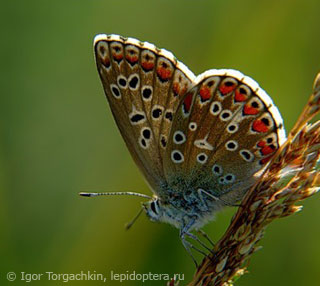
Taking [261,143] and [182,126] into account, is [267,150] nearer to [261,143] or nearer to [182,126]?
[261,143]

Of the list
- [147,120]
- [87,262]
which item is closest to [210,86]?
[147,120]

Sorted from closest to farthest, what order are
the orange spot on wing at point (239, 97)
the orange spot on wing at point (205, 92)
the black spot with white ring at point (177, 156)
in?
the orange spot on wing at point (239, 97), the orange spot on wing at point (205, 92), the black spot with white ring at point (177, 156)

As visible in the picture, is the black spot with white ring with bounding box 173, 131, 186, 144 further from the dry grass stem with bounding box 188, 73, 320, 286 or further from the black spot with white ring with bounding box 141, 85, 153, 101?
the dry grass stem with bounding box 188, 73, 320, 286

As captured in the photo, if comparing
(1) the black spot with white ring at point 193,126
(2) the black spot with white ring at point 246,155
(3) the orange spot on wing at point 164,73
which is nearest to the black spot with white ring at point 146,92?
(3) the orange spot on wing at point 164,73

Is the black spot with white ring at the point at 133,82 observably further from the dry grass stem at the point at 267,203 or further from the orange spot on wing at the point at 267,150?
the dry grass stem at the point at 267,203

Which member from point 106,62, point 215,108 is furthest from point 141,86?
point 215,108

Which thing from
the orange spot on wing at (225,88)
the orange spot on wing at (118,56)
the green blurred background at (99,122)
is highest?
the orange spot on wing at (225,88)
